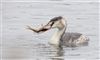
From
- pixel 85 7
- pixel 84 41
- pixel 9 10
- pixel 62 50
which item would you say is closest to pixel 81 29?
pixel 84 41

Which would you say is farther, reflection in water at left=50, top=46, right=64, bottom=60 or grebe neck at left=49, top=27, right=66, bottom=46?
grebe neck at left=49, top=27, right=66, bottom=46

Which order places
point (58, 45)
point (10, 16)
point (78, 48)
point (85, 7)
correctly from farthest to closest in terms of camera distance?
1. point (85, 7)
2. point (10, 16)
3. point (58, 45)
4. point (78, 48)

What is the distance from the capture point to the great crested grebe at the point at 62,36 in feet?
32.4

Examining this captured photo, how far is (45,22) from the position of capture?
11258mm

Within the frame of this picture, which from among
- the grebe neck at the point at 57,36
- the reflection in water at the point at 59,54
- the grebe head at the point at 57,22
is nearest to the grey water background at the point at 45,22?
the reflection in water at the point at 59,54

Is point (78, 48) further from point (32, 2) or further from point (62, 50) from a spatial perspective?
point (32, 2)

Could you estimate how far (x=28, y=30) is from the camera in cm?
1061

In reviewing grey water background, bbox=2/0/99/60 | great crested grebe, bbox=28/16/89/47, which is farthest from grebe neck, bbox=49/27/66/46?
grey water background, bbox=2/0/99/60

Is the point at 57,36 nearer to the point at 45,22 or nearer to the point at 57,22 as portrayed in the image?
the point at 57,22

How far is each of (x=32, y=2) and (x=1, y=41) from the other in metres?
5.02

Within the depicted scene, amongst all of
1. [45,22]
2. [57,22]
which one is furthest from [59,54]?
[45,22]

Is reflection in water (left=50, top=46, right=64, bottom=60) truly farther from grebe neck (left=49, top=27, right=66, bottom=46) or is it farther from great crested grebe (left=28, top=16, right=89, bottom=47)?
grebe neck (left=49, top=27, right=66, bottom=46)

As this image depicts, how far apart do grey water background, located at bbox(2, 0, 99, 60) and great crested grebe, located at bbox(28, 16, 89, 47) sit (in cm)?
16

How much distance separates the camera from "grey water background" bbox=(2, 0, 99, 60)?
834cm
